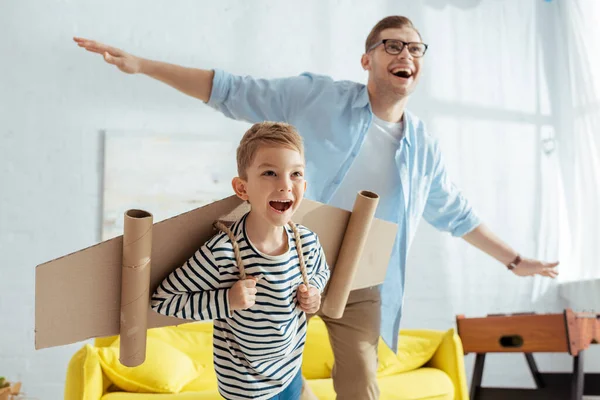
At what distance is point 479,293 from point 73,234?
2266 millimetres

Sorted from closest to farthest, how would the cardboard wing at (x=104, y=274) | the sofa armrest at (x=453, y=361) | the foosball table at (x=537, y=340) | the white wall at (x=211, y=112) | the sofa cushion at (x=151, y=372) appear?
the cardboard wing at (x=104, y=274) → the sofa cushion at (x=151, y=372) → the foosball table at (x=537, y=340) → the sofa armrest at (x=453, y=361) → the white wall at (x=211, y=112)

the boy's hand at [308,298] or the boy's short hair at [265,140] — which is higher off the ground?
the boy's short hair at [265,140]

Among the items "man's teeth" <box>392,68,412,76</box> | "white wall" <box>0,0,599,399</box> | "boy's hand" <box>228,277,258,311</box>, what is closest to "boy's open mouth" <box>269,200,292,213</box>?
"boy's hand" <box>228,277,258,311</box>

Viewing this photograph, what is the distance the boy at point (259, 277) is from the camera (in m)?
1.04

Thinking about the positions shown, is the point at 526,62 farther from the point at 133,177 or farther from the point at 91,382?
the point at 91,382

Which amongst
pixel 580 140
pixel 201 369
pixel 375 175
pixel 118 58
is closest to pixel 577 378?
pixel 580 140

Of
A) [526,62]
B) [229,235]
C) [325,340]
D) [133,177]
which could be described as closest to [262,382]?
[229,235]

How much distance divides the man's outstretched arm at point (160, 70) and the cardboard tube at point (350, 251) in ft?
1.78

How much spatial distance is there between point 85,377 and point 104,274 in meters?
1.57

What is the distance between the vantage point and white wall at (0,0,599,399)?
3303 millimetres

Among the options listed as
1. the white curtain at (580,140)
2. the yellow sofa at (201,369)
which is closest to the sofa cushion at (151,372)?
the yellow sofa at (201,369)

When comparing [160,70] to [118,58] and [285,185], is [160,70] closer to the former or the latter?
[118,58]

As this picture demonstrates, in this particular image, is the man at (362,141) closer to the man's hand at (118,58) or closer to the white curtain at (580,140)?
the man's hand at (118,58)

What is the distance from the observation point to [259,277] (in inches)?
42.4
